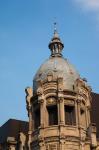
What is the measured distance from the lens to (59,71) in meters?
53.4

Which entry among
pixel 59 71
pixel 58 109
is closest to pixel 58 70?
pixel 59 71

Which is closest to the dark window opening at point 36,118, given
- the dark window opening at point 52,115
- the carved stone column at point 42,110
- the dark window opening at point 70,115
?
the carved stone column at point 42,110

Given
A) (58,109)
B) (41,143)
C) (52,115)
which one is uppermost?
(58,109)

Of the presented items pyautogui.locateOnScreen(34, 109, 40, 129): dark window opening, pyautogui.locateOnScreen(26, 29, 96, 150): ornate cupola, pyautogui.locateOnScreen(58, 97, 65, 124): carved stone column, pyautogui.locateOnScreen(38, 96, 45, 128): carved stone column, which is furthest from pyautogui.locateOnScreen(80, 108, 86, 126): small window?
pyautogui.locateOnScreen(34, 109, 40, 129): dark window opening

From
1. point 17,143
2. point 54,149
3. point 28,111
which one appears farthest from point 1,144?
point 54,149

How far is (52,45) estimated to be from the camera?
57906 millimetres

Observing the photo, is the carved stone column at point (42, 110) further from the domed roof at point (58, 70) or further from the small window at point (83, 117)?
the small window at point (83, 117)

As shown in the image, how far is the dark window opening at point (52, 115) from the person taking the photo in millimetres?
50750

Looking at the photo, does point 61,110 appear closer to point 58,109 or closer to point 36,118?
point 58,109

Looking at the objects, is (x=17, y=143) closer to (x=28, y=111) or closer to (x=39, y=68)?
(x=28, y=111)

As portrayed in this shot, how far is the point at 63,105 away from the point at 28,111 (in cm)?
458

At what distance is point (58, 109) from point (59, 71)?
4.82 metres

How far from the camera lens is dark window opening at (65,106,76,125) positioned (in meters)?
50.8

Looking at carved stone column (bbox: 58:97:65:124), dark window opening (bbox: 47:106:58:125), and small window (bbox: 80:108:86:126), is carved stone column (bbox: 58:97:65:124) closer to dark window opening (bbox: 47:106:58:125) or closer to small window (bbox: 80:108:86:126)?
dark window opening (bbox: 47:106:58:125)
